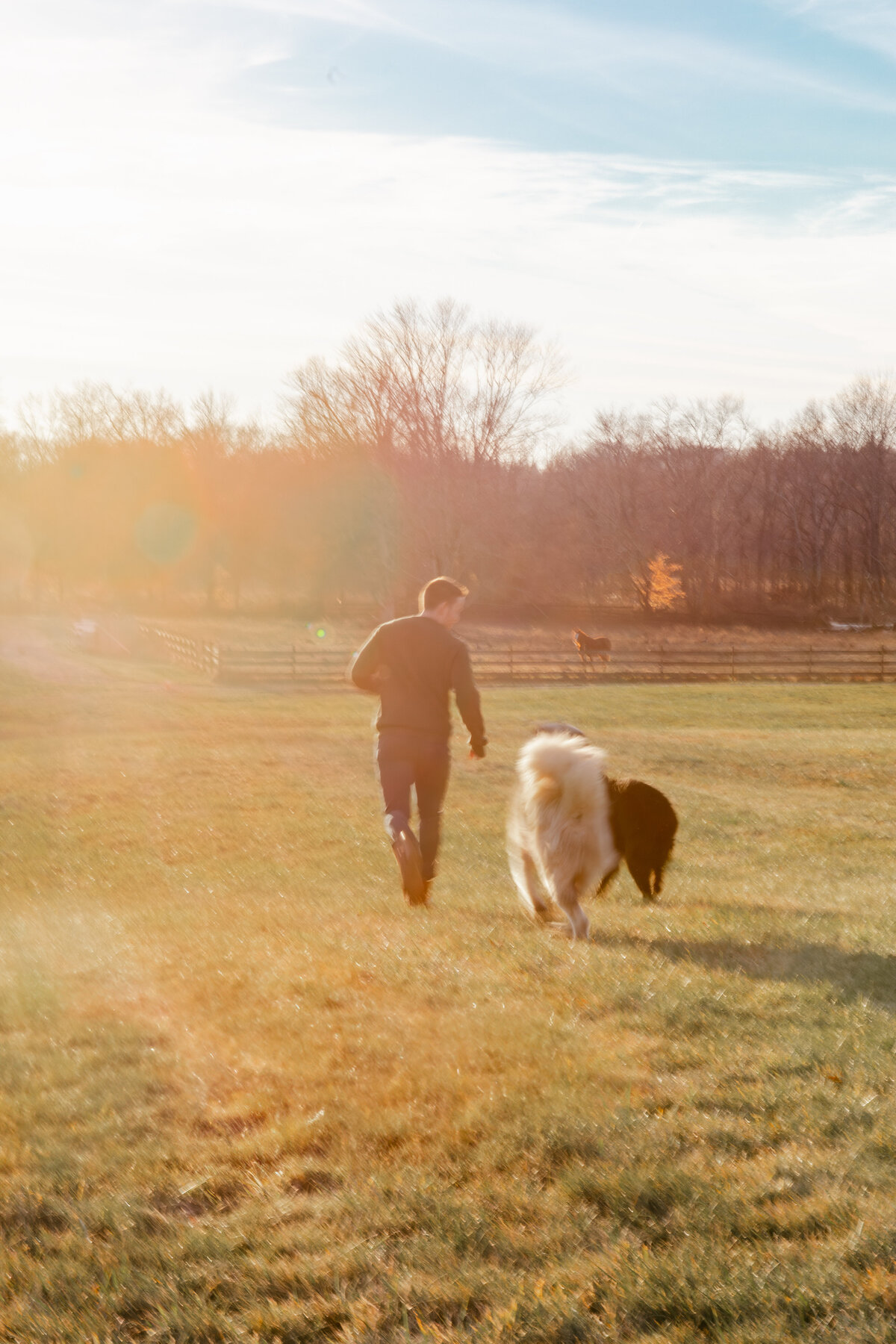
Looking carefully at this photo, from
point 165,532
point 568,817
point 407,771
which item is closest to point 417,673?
point 407,771

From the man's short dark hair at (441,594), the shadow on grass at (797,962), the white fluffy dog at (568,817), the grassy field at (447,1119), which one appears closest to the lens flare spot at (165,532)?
the grassy field at (447,1119)

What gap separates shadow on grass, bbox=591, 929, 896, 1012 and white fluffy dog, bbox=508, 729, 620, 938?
1.11 feet

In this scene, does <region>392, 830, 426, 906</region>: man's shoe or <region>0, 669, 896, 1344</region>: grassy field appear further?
<region>392, 830, 426, 906</region>: man's shoe

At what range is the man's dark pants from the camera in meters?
7.65

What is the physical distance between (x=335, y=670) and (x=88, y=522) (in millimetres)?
29498

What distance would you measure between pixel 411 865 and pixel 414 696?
3.52ft

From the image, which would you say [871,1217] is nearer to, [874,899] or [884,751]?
[874,899]

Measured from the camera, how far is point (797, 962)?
597 cm

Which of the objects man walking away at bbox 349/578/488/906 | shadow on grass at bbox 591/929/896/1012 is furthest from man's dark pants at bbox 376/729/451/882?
shadow on grass at bbox 591/929/896/1012

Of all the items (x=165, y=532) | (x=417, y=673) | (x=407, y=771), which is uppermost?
(x=165, y=532)

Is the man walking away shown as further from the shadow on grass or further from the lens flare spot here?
the lens flare spot

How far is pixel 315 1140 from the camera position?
152 inches

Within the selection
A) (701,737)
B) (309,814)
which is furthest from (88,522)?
(309,814)

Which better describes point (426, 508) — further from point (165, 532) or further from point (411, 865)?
point (411, 865)
